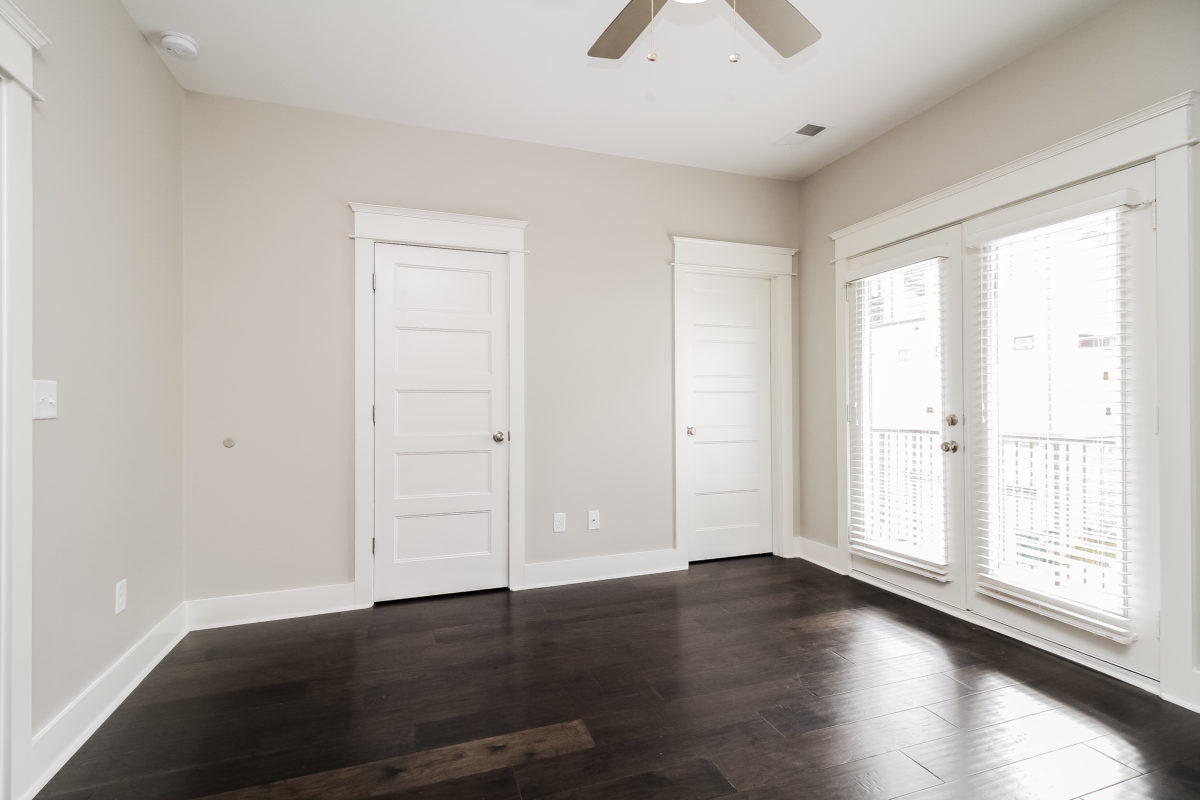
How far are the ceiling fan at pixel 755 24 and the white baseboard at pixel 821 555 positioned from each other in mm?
3083

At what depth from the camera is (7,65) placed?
5.20 ft

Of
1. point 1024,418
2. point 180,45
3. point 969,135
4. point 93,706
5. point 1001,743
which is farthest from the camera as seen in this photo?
point 969,135

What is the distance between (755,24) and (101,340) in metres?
2.64

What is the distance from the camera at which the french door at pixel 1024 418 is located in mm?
2258

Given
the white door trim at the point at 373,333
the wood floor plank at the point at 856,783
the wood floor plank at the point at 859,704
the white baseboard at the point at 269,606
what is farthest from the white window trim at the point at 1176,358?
the white baseboard at the point at 269,606

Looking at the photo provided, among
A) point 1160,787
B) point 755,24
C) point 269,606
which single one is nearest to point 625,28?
point 755,24

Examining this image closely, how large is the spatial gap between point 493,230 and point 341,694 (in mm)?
2543

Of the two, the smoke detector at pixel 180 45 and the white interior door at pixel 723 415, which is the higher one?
the smoke detector at pixel 180 45

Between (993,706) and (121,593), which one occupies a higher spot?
(121,593)

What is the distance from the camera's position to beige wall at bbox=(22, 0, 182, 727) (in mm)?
1811

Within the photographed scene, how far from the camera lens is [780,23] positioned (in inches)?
72.9

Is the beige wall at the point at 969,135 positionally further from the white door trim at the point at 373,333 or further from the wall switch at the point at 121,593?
the wall switch at the point at 121,593

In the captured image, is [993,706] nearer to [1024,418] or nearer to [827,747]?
[827,747]

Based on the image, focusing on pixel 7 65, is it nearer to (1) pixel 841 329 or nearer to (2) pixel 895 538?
(1) pixel 841 329
